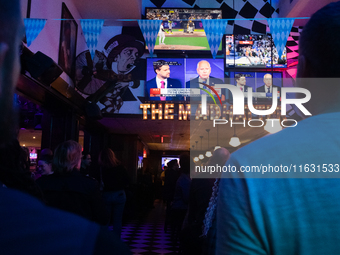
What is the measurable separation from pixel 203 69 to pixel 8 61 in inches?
292

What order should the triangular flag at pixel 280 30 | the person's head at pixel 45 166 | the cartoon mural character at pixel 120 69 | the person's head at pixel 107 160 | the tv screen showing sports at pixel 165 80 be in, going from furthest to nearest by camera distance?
the cartoon mural character at pixel 120 69
the tv screen showing sports at pixel 165 80
the triangular flag at pixel 280 30
the person's head at pixel 107 160
the person's head at pixel 45 166

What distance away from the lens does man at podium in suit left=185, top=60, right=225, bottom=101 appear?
24.0 ft

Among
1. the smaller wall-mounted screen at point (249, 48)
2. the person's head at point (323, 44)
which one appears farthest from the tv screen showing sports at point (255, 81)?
the person's head at point (323, 44)

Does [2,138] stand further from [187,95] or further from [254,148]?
[187,95]

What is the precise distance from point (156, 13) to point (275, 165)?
814cm

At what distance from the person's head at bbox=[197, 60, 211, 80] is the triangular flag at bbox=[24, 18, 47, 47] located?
13.7 feet

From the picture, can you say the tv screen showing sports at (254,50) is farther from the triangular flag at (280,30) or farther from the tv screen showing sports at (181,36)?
the triangular flag at (280,30)

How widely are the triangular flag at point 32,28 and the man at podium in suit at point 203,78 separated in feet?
12.9

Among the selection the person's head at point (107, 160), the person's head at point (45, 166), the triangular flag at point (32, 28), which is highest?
the triangular flag at point (32, 28)

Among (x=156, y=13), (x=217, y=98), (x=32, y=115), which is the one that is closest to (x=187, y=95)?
Result: (x=217, y=98)

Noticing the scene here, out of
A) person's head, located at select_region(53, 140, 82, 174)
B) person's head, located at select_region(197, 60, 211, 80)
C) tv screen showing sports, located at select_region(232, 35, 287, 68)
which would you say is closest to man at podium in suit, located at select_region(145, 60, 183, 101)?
person's head, located at select_region(197, 60, 211, 80)

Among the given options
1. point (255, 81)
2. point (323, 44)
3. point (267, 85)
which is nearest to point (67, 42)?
point (255, 81)

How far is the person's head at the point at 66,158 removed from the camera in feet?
7.16

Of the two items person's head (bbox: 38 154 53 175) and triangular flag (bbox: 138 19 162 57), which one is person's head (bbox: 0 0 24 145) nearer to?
person's head (bbox: 38 154 53 175)
